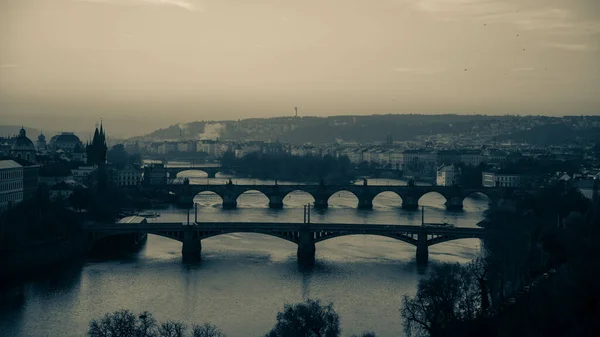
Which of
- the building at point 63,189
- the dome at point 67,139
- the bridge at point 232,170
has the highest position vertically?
the dome at point 67,139

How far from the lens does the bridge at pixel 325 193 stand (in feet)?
129

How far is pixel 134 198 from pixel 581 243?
24.2 metres

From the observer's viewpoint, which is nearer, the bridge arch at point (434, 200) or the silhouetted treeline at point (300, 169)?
the bridge arch at point (434, 200)

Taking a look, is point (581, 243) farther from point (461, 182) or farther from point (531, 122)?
point (531, 122)

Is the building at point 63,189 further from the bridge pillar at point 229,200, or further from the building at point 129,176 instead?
the building at point 129,176

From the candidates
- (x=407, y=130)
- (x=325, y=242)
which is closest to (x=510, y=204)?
(x=325, y=242)

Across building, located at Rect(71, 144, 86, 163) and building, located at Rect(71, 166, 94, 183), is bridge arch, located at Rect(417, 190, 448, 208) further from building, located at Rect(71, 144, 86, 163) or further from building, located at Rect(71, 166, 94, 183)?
building, located at Rect(71, 144, 86, 163)

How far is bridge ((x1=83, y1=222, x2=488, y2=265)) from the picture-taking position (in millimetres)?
24027

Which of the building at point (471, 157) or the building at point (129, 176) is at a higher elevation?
the building at point (471, 157)

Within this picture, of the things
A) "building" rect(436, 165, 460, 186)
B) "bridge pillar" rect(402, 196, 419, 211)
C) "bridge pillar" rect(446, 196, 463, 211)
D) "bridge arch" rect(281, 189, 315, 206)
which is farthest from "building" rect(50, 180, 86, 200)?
"building" rect(436, 165, 460, 186)

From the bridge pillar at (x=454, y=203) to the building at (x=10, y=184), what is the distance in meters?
15.9

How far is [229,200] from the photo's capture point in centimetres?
3900

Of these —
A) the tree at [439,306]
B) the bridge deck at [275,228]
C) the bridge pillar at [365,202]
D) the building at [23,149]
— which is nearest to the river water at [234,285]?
the bridge deck at [275,228]

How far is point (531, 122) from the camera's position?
11319 cm
